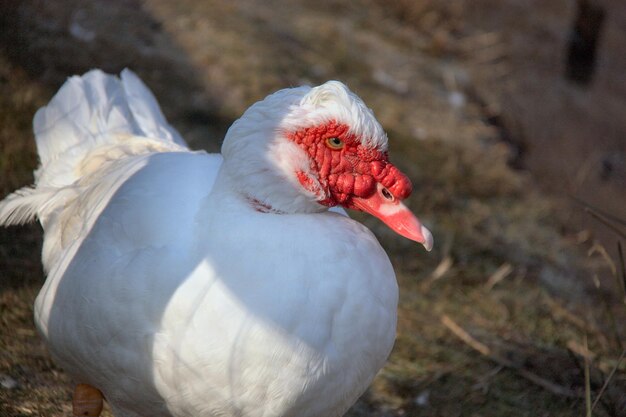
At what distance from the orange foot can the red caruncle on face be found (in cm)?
120

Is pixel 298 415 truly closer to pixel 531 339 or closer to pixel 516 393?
pixel 516 393

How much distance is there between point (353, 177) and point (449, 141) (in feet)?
12.9

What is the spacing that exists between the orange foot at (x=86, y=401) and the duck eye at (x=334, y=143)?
1.33m

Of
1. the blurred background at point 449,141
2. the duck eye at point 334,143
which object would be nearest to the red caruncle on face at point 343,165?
the duck eye at point 334,143

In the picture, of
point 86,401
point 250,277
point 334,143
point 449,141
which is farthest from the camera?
point 449,141

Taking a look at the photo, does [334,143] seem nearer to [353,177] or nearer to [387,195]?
[353,177]

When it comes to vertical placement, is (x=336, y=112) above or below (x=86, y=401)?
above

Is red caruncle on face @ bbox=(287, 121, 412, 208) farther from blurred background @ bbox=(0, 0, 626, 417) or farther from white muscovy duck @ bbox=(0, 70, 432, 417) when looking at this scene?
blurred background @ bbox=(0, 0, 626, 417)

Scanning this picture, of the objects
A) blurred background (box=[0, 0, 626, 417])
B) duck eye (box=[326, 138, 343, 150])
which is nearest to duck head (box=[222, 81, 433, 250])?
duck eye (box=[326, 138, 343, 150])

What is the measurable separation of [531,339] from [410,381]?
82 centimetres

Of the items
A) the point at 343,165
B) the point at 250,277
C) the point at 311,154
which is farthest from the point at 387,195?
the point at 250,277

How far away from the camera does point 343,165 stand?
284cm

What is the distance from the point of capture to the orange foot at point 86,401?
3.35 metres

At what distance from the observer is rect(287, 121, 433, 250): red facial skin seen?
280 cm
